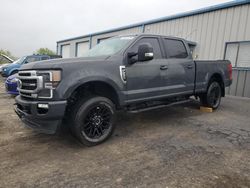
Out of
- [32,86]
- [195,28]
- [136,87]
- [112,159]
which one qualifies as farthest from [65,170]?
[195,28]

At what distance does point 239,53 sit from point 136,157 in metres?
8.83

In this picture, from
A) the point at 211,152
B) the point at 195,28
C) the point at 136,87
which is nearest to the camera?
the point at 211,152

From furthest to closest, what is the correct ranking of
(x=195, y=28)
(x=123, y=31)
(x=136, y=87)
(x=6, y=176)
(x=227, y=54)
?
(x=123, y=31) → (x=195, y=28) → (x=227, y=54) → (x=136, y=87) → (x=6, y=176)

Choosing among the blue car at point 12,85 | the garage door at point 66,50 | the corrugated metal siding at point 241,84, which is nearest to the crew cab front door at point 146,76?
the blue car at point 12,85

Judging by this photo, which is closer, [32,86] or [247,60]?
[32,86]

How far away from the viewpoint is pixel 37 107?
317 cm

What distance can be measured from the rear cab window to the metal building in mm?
5660

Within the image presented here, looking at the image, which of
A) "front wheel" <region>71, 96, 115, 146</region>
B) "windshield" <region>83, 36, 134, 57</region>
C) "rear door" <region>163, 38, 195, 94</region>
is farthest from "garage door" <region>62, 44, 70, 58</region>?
"front wheel" <region>71, 96, 115, 146</region>

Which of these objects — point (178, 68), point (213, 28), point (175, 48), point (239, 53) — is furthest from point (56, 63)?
point (213, 28)

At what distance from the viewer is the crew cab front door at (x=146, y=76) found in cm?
404

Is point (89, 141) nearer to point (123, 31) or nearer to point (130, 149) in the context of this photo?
point (130, 149)

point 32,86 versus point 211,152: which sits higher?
point 32,86

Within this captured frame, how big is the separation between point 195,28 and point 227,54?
2.33 metres

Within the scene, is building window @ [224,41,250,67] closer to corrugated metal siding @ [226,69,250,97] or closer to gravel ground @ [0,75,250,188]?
corrugated metal siding @ [226,69,250,97]
